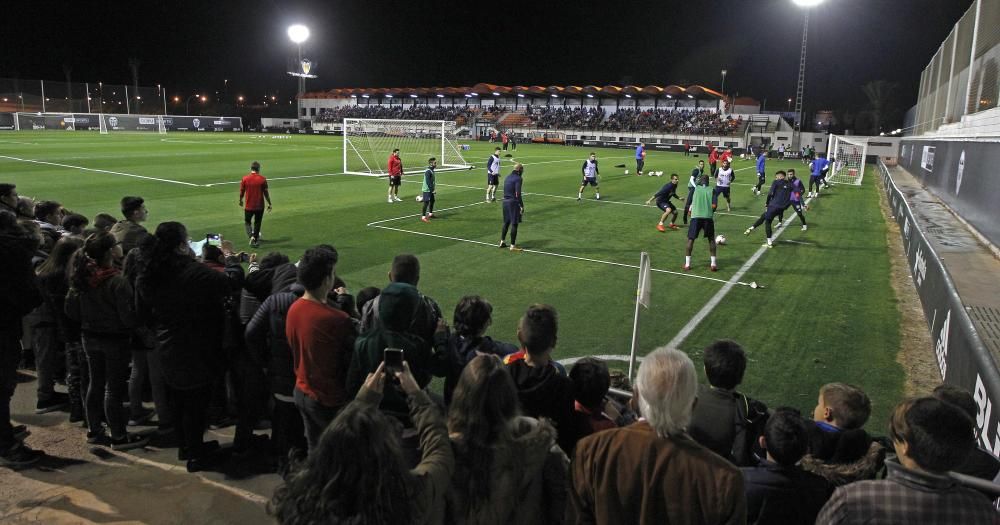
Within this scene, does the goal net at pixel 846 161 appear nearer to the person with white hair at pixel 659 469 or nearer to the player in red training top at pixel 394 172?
the player in red training top at pixel 394 172

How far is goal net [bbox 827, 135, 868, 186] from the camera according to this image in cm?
3842

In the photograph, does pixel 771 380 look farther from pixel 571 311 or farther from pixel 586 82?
pixel 586 82

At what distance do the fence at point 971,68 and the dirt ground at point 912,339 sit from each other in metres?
6.52

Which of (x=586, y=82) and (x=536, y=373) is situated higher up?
(x=586, y=82)

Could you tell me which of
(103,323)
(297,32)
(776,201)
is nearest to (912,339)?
(776,201)

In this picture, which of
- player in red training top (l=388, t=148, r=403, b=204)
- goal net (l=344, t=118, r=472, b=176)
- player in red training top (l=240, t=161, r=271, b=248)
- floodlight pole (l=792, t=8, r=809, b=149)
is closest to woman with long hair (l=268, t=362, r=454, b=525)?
player in red training top (l=240, t=161, r=271, b=248)

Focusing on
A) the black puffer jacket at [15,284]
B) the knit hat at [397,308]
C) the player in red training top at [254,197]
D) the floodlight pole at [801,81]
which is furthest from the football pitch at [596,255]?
the floodlight pole at [801,81]

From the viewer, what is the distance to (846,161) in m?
41.0

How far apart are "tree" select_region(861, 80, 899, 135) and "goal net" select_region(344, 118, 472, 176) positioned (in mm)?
64399

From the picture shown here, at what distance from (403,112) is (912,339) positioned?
87.4 meters

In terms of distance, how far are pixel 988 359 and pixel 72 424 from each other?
28.5 feet

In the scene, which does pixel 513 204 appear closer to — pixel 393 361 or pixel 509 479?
pixel 393 361

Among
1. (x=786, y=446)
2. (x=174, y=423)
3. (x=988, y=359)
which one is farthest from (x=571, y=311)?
(x=786, y=446)

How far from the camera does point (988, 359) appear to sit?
5.77m
